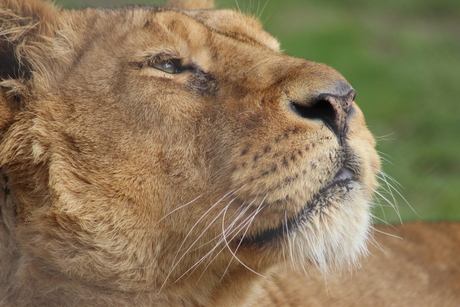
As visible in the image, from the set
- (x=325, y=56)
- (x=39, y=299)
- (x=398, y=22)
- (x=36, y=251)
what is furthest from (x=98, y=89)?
(x=398, y=22)

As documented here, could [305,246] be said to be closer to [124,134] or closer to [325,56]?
[124,134]

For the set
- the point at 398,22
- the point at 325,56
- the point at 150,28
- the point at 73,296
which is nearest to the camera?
the point at 73,296

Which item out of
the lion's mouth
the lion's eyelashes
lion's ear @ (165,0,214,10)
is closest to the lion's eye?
the lion's eyelashes

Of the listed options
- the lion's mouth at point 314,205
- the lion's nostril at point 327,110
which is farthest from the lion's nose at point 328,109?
the lion's mouth at point 314,205

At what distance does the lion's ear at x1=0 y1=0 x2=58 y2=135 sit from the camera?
9.83 feet

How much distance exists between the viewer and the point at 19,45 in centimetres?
310

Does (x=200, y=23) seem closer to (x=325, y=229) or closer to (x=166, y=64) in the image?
(x=166, y=64)

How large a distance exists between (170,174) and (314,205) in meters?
0.61

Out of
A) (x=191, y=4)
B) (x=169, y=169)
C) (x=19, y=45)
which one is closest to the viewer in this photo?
(x=169, y=169)

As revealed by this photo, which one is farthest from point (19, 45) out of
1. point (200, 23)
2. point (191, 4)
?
point (191, 4)

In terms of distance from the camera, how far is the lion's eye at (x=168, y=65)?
3086 millimetres

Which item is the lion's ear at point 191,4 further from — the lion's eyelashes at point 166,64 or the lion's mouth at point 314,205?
the lion's mouth at point 314,205

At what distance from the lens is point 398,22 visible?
10641 mm

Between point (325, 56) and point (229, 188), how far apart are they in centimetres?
679
